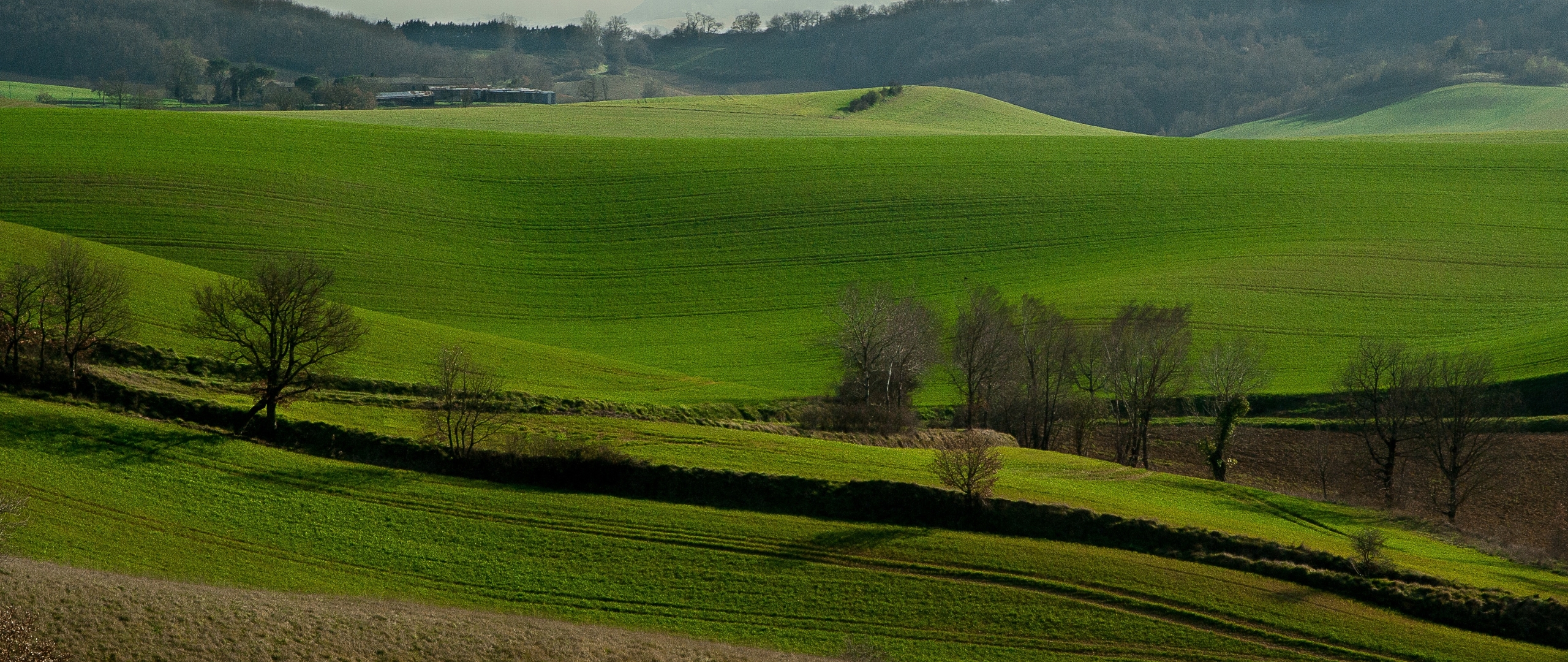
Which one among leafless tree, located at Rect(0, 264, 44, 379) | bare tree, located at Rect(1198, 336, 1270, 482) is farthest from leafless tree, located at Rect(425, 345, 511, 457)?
bare tree, located at Rect(1198, 336, 1270, 482)

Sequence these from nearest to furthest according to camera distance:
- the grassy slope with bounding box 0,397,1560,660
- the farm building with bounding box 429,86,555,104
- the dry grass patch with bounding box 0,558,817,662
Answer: the dry grass patch with bounding box 0,558,817,662 < the grassy slope with bounding box 0,397,1560,660 < the farm building with bounding box 429,86,555,104

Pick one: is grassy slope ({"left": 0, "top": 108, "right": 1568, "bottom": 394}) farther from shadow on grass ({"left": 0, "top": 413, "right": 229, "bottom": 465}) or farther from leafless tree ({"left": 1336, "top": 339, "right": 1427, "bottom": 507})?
shadow on grass ({"left": 0, "top": 413, "right": 229, "bottom": 465})

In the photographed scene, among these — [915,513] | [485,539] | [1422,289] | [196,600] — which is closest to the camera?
[196,600]

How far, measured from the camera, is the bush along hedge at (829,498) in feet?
108

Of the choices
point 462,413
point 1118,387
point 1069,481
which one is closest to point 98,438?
point 462,413

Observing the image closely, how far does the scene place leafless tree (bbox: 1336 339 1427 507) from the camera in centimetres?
5125

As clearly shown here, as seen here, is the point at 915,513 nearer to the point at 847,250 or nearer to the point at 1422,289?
the point at 847,250

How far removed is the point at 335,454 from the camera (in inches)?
1479

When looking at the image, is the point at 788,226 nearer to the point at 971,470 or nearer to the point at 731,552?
the point at 971,470

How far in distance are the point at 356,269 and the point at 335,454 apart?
33072 millimetres

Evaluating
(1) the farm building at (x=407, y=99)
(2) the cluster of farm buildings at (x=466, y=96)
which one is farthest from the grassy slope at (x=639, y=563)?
(2) the cluster of farm buildings at (x=466, y=96)

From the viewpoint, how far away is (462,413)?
3850 cm

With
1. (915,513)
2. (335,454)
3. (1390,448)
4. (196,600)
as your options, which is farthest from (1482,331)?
(196,600)

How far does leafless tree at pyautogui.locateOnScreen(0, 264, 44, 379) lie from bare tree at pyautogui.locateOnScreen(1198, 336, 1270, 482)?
158ft
